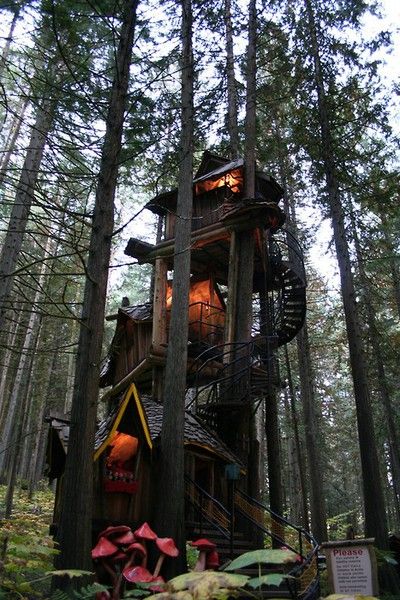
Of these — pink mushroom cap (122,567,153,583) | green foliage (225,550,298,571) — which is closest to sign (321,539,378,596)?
pink mushroom cap (122,567,153,583)

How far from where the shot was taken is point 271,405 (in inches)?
551

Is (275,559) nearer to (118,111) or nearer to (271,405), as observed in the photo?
(118,111)

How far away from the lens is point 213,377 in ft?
50.0

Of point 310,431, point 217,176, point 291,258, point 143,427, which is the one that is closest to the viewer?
point 143,427

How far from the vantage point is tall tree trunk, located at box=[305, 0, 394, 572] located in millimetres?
10609

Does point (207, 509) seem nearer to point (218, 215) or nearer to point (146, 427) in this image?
point (146, 427)

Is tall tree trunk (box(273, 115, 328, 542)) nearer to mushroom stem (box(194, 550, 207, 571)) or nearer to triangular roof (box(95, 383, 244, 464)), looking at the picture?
triangular roof (box(95, 383, 244, 464))

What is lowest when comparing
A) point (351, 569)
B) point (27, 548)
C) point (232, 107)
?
point (351, 569)

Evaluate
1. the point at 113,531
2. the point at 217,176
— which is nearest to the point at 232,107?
the point at 217,176

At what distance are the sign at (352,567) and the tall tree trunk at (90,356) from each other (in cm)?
337

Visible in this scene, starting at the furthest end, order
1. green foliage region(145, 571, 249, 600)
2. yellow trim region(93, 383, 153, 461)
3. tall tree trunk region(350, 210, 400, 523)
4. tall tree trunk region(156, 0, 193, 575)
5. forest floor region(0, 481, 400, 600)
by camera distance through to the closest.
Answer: tall tree trunk region(350, 210, 400, 523), yellow trim region(93, 383, 153, 461), tall tree trunk region(156, 0, 193, 575), forest floor region(0, 481, 400, 600), green foliage region(145, 571, 249, 600)

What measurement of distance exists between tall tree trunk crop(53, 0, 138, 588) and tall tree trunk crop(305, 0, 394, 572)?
7.75m

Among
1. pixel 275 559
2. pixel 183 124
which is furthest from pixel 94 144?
pixel 275 559

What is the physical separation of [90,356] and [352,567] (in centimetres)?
452
